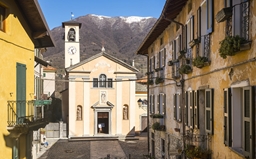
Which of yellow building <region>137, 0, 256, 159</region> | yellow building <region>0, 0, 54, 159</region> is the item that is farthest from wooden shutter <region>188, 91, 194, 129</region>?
yellow building <region>0, 0, 54, 159</region>

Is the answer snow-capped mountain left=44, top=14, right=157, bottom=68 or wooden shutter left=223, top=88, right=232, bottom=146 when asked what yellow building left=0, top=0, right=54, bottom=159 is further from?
snow-capped mountain left=44, top=14, right=157, bottom=68

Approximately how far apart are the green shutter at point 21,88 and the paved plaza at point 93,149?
Result: 10841 millimetres

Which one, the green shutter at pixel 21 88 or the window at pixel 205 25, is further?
the green shutter at pixel 21 88

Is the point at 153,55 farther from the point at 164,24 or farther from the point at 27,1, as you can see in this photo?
the point at 27,1

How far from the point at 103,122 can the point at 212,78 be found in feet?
84.1

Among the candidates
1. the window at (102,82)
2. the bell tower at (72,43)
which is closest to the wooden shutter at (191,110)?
the window at (102,82)

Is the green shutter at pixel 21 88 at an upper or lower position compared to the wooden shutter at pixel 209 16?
lower

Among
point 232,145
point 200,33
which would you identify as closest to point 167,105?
point 200,33

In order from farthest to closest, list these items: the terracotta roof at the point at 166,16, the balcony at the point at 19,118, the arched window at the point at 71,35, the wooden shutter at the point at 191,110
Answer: the arched window at the point at 71,35 < the terracotta roof at the point at 166,16 < the wooden shutter at the point at 191,110 < the balcony at the point at 19,118

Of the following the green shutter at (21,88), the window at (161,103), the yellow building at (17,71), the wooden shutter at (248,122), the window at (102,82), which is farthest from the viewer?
the window at (102,82)

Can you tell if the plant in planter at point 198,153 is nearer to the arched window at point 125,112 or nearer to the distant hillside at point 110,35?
the arched window at point 125,112

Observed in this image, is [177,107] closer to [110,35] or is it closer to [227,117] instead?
[227,117]

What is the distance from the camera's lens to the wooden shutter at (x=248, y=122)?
5.23 meters

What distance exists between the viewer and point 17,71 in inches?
421
